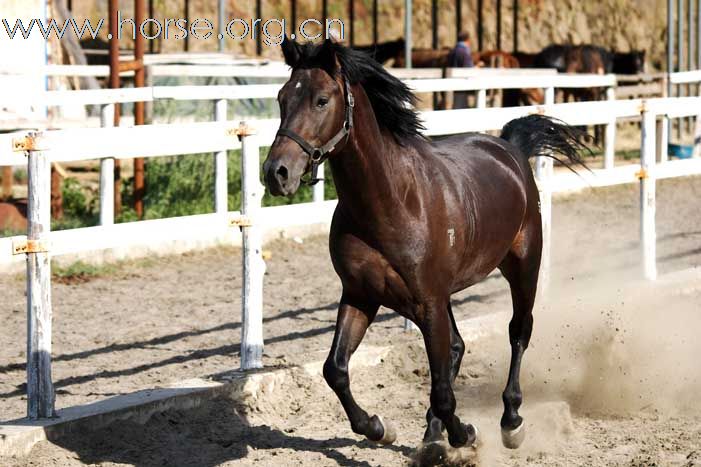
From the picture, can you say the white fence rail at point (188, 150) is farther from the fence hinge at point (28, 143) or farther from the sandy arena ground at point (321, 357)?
the sandy arena ground at point (321, 357)

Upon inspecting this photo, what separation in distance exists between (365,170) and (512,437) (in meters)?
1.64

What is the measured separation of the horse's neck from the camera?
4719 mm

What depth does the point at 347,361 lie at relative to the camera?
5008 mm

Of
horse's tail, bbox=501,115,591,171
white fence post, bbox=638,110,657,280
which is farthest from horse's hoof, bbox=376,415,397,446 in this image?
white fence post, bbox=638,110,657,280

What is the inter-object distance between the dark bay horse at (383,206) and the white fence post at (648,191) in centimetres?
347

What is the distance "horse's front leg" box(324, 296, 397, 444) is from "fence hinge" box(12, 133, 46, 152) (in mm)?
1471

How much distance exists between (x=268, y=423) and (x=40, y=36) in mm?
8916

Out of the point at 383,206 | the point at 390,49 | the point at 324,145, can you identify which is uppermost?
the point at 390,49

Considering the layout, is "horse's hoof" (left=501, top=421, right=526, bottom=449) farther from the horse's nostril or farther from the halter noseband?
the horse's nostril

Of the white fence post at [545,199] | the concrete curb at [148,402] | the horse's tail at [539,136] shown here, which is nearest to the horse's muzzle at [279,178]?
the concrete curb at [148,402]

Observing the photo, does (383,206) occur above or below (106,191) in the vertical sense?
above

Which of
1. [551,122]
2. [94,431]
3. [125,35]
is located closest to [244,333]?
[94,431]

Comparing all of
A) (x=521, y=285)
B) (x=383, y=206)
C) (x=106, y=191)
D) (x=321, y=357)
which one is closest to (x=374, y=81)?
(x=383, y=206)

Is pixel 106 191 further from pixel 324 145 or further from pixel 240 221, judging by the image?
pixel 324 145
